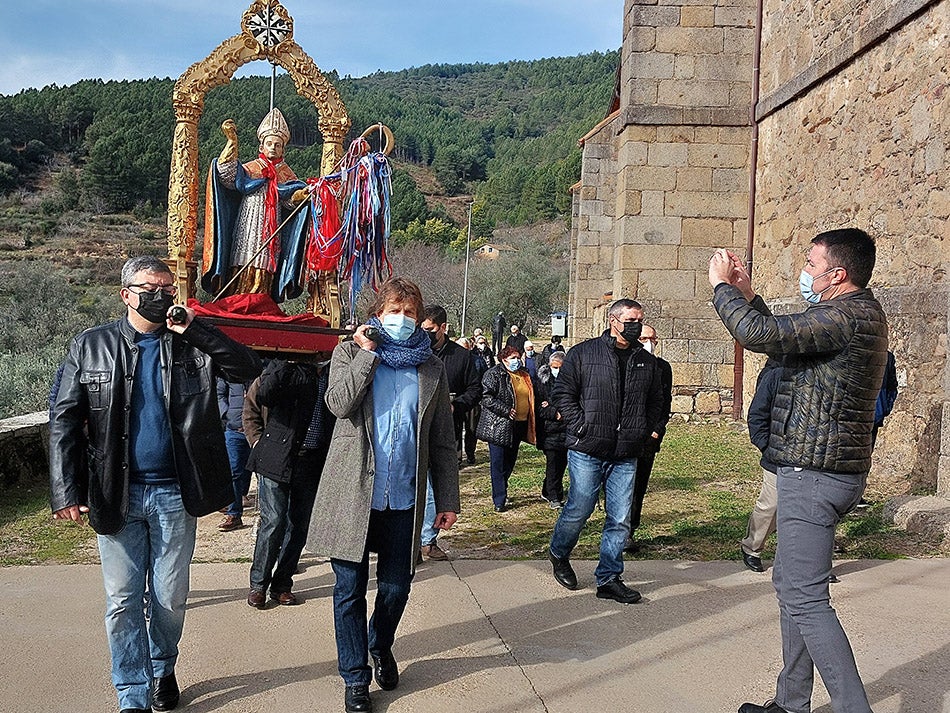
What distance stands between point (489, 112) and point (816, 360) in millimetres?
126821

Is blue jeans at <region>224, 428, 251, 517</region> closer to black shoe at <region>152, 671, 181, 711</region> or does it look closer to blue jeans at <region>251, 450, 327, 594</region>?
blue jeans at <region>251, 450, 327, 594</region>

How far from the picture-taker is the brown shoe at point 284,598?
5.12 metres

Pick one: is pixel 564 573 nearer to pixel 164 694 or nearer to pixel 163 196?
pixel 164 694

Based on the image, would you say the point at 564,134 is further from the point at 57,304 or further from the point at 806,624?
the point at 806,624

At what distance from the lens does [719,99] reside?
13930 millimetres

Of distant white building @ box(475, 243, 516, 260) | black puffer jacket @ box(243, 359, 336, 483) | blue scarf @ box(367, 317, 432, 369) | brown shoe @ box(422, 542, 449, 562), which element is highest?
distant white building @ box(475, 243, 516, 260)

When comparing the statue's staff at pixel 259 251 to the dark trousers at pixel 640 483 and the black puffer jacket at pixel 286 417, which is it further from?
the dark trousers at pixel 640 483

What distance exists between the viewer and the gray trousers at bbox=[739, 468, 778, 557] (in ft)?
19.0

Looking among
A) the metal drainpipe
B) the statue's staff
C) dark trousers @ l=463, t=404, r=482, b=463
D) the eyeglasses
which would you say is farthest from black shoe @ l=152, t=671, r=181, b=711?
the metal drainpipe

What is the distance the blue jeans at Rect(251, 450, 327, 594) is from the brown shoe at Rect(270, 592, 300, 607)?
0.02 m

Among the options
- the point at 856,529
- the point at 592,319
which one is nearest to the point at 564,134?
the point at 592,319

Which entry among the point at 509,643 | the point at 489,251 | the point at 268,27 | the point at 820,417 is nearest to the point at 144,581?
the point at 509,643

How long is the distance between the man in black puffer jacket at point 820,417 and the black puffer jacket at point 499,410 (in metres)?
4.72

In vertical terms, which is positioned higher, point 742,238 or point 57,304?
point 742,238
